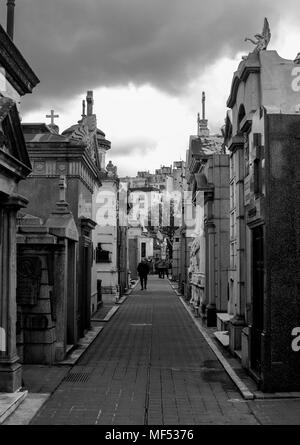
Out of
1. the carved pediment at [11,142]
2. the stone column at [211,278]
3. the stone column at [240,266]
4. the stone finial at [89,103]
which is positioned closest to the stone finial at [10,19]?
the carved pediment at [11,142]

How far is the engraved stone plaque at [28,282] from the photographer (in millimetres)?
10109

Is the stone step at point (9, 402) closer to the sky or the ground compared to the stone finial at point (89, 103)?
closer to the ground

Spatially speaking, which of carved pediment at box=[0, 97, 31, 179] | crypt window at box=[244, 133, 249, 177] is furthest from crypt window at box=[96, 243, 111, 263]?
carved pediment at box=[0, 97, 31, 179]

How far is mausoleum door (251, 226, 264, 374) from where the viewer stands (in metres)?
8.73

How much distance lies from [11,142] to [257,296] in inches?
172

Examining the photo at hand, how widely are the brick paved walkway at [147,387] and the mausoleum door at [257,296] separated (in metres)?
0.58

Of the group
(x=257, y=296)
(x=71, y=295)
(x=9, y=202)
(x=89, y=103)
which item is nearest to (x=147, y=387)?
(x=257, y=296)

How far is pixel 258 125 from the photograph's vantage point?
8.84 m

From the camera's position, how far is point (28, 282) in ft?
33.2

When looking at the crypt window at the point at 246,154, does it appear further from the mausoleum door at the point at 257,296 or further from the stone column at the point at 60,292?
the stone column at the point at 60,292

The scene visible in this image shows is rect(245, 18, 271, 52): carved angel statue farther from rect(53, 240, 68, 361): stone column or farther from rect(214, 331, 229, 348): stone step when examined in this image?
rect(214, 331, 229, 348): stone step

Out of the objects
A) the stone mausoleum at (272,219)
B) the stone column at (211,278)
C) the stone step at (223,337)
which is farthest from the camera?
the stone column at (211,278)

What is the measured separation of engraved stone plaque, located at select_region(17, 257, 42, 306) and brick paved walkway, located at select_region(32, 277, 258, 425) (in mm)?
1435

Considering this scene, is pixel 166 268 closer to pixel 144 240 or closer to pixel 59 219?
pixel 144 240
